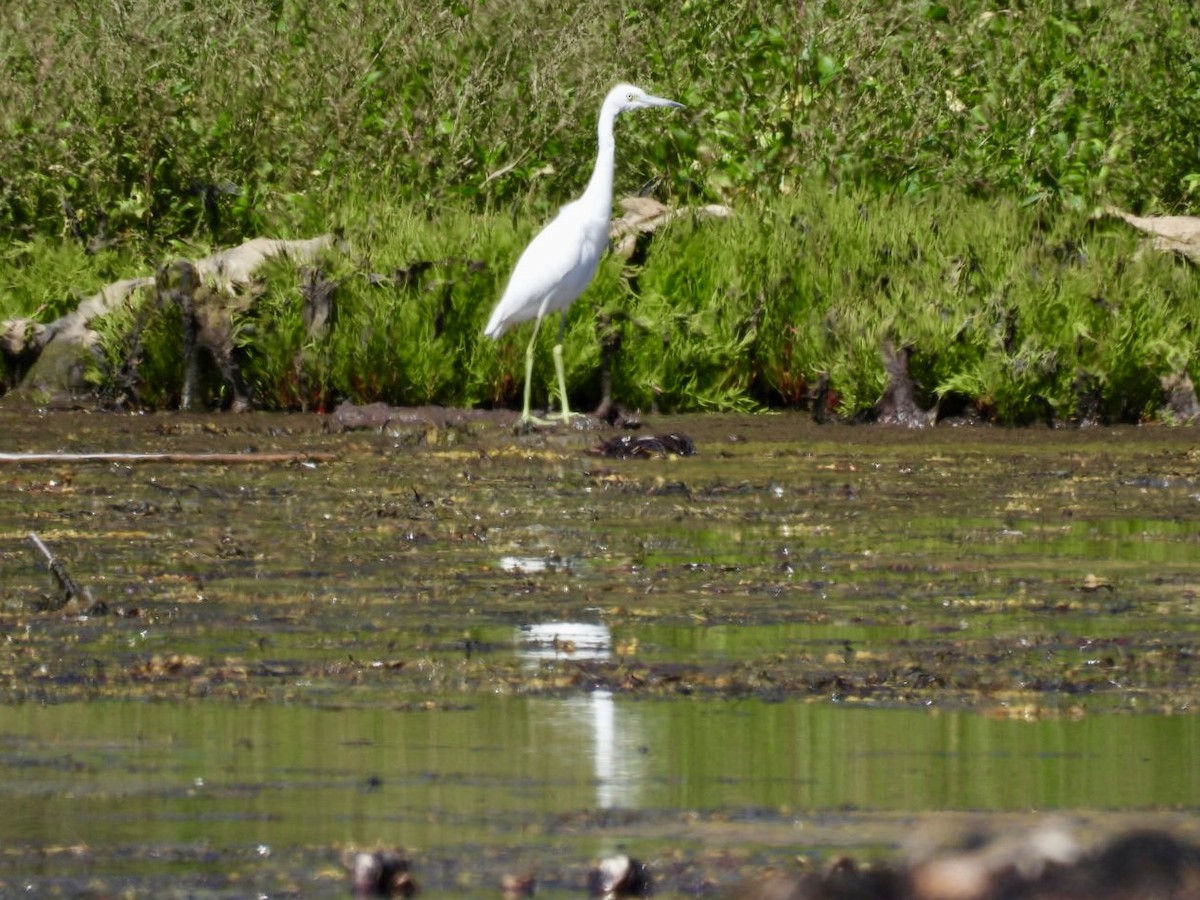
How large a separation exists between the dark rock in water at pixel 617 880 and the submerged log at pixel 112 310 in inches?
409

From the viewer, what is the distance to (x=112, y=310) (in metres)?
14.8

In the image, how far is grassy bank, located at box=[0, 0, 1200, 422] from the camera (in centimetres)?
1415

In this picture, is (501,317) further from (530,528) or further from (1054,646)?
(1054,646)

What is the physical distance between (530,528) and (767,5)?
33.4ft

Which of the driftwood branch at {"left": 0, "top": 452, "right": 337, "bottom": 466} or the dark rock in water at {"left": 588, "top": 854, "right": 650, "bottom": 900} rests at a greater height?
the driftwood branch at {"left": 0, "top": 452, "right": 337, "bottom": 466}

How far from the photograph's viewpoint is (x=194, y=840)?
4535mm

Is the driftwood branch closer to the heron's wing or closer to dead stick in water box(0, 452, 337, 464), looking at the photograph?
dead stick in water box(0, 452, 337, 464)

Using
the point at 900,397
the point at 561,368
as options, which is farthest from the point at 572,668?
the point at 900,397

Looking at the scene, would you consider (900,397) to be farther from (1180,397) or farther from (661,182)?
(661,182)

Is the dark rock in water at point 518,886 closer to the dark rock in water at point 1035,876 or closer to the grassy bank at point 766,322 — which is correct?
the dark rock in water at point 1035,876

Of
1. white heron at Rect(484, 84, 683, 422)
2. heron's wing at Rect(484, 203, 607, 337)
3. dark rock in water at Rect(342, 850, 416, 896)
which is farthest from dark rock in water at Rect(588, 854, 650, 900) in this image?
heron's wing at Rect(484, 203, 607, 337)

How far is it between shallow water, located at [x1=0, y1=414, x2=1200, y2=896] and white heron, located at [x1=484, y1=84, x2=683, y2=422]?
2442 mm

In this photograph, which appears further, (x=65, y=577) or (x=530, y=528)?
(x=530, y=528)

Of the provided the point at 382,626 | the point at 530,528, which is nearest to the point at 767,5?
the point at 530,528
